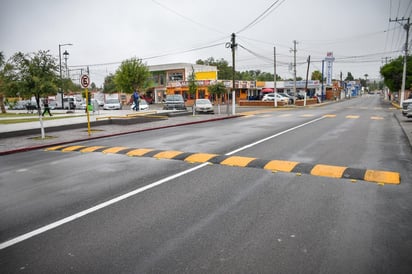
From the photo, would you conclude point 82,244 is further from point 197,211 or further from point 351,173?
point 351,173

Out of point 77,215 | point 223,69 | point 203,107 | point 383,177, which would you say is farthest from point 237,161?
point 223,69

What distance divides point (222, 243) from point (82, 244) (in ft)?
Answer: 5.41

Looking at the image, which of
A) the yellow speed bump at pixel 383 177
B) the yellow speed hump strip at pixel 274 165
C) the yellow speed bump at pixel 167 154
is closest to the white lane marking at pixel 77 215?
the yellow speed hump strip at pixel 274 165

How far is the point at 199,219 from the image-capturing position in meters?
4.57

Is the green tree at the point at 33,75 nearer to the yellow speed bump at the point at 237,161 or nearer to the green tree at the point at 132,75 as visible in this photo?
the yellow speed bump at the point at 237,161

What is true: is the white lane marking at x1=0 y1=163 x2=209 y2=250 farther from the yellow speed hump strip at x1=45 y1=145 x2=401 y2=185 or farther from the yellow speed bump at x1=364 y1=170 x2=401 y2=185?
the yellow speed bump at x1=364 y1=170 x2=401 y2=185

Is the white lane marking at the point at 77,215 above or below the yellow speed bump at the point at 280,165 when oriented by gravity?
below

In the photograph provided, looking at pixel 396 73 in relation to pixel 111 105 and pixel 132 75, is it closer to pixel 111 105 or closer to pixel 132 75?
pixel 132 75

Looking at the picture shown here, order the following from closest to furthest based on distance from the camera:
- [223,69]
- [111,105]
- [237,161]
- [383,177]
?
[383,177] → [237,161] → [111,105] → [223,69]

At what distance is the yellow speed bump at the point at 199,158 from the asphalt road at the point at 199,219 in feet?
1.04

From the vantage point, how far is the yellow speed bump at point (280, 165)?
747 centimetres

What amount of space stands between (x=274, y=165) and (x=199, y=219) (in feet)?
12.3

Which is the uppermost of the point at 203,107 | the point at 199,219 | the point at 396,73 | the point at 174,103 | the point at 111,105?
the point at 396,73

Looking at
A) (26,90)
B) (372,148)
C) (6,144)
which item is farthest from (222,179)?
(26,90)
